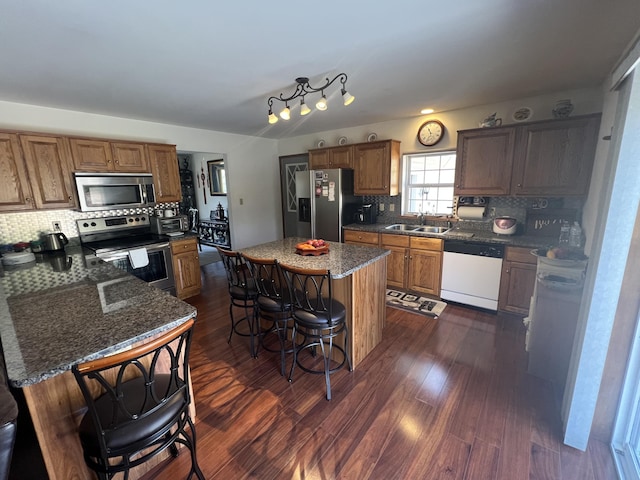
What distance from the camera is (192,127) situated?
4.32 metres

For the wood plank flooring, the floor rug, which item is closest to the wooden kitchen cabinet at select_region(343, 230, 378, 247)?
the floor rug

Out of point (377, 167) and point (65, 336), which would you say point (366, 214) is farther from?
point (65, 336)

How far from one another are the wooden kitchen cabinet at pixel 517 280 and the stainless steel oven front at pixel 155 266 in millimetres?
3931

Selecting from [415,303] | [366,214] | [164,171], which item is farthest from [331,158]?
[415,303]

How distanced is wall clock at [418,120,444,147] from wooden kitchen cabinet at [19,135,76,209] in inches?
→ 168

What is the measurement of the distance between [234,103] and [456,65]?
7.30ft

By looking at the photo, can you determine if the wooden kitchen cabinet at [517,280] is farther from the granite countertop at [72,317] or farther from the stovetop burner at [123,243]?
the stovetop burner at [123,243]

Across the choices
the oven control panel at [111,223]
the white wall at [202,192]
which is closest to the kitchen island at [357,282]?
the oven control panel at [111,223]

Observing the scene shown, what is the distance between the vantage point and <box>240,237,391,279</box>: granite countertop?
6.80 ft

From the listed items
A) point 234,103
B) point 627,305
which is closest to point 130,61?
point 234,103

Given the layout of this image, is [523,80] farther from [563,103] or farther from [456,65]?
[456,65]

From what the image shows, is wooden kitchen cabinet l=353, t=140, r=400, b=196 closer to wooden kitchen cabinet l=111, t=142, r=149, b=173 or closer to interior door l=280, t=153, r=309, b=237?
interior door l=280, t=153, r=309, b=237

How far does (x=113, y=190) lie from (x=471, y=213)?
4.39 m

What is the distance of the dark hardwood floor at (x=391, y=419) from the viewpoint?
1.50 metres
